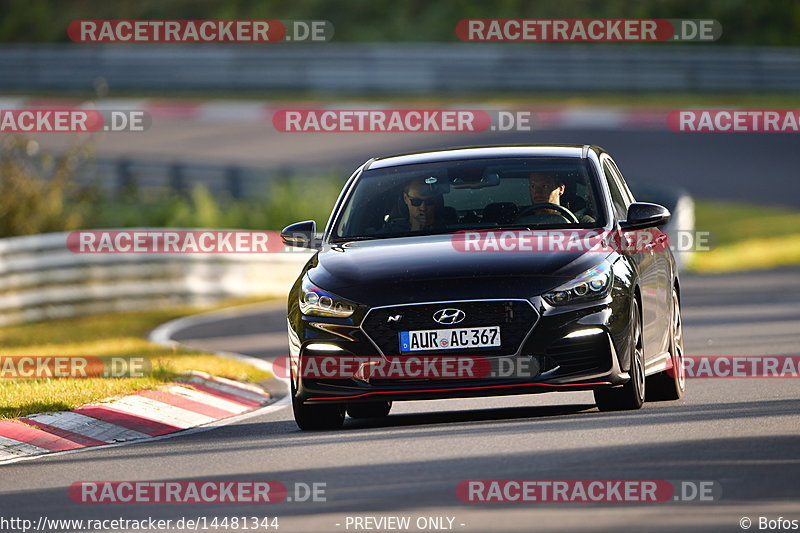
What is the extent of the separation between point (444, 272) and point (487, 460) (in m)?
1.56

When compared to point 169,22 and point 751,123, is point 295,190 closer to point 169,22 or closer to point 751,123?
point 751,123

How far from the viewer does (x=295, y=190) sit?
98.3 feet

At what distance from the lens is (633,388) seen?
10.6 metres

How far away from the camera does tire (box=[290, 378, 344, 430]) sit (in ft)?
35.5

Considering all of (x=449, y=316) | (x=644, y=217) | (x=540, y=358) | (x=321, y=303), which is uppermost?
(x=644, y=217)

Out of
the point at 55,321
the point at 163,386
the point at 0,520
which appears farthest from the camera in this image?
the point at 55,321

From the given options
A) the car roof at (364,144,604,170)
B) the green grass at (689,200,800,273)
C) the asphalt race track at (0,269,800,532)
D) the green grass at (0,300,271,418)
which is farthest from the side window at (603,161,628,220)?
the green grass at (689,200,800,273)

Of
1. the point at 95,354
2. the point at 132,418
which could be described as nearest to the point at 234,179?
the point at 95,354

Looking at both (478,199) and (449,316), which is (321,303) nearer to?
(449,316)

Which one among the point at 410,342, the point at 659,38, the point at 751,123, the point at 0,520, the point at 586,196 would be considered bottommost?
the point at 0,520

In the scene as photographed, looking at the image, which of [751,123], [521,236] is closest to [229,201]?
[751,123]

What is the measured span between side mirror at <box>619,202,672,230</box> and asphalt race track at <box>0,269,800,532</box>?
114cm

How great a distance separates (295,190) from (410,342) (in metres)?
20.1

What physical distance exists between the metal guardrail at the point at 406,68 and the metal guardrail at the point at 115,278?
1680cm
